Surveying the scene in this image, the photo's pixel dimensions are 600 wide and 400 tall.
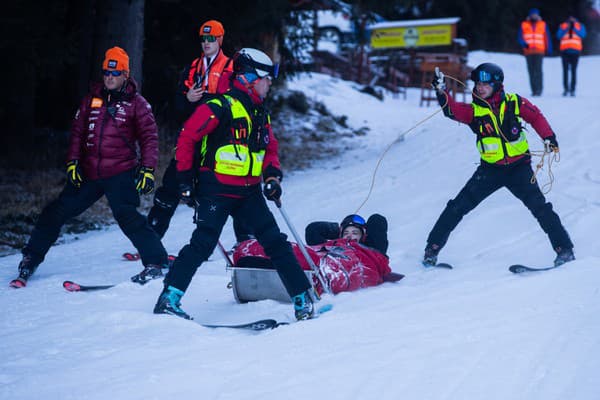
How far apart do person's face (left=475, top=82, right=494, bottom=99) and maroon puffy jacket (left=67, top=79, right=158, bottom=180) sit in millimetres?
2683

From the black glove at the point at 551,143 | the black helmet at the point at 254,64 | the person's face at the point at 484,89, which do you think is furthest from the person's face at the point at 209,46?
the black glove at the point at 551,143

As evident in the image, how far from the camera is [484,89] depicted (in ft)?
21.1

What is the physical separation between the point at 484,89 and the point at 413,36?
57.6 feet

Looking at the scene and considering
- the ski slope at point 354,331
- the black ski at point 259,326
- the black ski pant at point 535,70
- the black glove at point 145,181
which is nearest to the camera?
the ski slope at point 354,331

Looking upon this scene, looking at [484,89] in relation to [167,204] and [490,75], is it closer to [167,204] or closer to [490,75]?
[490,75]

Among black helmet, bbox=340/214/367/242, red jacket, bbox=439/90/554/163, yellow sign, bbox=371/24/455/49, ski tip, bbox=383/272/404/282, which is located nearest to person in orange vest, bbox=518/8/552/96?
yellow sign, bbox=371/24/455/49

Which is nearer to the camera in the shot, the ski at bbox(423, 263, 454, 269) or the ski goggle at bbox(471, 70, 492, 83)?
the ski goggle at bbox(471, 70, 492, 83)

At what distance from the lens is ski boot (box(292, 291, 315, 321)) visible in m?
4.88

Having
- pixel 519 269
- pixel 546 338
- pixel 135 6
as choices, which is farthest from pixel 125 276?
pixel 135 6

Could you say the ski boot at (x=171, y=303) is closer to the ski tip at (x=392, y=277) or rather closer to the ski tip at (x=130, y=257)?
the ski tip at (x=392, y=277)

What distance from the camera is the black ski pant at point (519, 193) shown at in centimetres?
646

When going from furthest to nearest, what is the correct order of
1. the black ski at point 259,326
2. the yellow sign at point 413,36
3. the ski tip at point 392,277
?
the yellow sign at point 413,36, the ski tip at point 392,277, the black ski at point 259,326

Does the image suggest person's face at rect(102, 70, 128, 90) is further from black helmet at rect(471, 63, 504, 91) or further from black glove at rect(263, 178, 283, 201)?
black helmet at rect(471, 63, 504, 91)

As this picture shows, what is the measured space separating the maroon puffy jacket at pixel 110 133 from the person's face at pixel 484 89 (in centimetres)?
268
